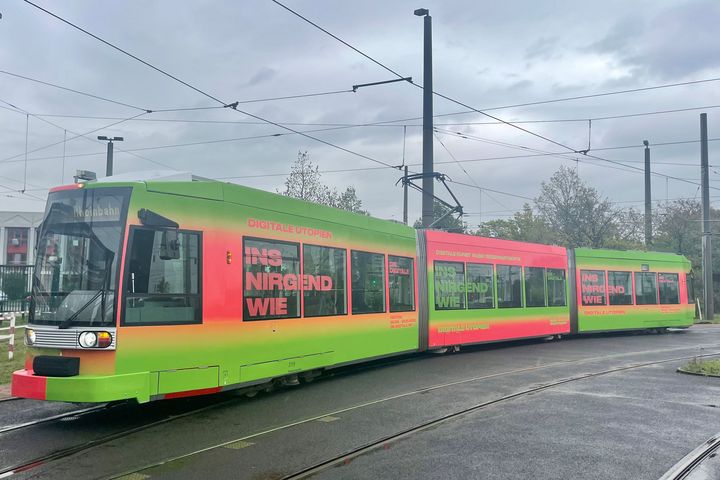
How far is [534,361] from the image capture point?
1429 centimetres

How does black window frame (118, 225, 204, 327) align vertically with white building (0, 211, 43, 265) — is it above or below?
below

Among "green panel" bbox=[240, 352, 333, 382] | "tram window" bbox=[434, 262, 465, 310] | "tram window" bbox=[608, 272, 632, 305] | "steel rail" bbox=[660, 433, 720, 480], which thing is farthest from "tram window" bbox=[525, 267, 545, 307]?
"steel rail" bbox=[660, 433, 720, 480]

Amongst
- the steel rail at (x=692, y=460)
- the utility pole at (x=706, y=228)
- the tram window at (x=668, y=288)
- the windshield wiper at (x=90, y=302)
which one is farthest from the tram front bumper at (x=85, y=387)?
the utility pole at (x=706, y=228)

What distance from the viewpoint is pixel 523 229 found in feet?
193

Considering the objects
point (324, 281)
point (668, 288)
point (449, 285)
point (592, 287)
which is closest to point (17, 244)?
point (592, 287)

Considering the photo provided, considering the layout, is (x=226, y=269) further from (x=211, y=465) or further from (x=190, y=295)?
(x=211, y=465)

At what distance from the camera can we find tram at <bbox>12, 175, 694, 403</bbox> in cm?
710

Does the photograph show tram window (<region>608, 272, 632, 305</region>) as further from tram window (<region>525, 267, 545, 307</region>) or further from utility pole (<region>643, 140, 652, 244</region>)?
utility pole (<region>643, 140, 652, 244</region>)

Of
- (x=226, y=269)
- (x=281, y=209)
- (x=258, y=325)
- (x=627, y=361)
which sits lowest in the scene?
(x=627, y=361)

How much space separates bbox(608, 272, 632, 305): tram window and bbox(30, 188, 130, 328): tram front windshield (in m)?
19.4

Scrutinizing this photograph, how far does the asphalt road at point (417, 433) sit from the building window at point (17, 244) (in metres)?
64.1

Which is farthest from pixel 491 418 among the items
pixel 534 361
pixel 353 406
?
pixel 534 361

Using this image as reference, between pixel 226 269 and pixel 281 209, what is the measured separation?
174 cm

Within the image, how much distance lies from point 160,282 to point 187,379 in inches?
52.4
